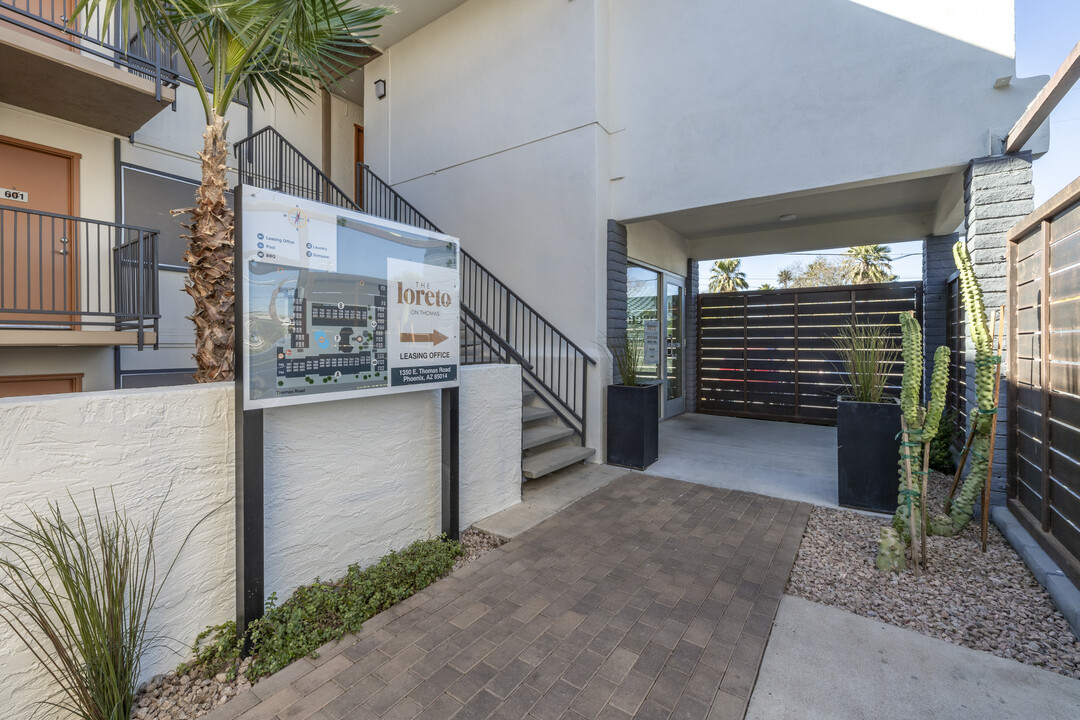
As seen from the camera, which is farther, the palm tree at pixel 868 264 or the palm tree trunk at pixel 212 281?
the palm tree at pixel 868 264

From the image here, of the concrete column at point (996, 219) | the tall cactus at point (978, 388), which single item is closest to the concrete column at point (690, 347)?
the concrete column at point (996, 219)

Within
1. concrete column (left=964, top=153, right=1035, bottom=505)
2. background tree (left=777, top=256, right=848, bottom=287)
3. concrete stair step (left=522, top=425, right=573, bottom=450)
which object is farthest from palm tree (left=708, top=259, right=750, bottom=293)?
concrete stair step (left=522, top=425, right=573, bottom=450)

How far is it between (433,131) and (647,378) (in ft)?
15.1

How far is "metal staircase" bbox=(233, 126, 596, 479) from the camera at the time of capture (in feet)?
15.1

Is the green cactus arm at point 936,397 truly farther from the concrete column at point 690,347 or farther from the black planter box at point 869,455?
the concrete column at point 690,347

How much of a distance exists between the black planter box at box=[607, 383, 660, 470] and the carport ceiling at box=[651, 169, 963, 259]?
1.95m

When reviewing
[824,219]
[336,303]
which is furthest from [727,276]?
[336,303]

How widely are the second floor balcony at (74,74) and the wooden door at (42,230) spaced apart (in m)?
0.46

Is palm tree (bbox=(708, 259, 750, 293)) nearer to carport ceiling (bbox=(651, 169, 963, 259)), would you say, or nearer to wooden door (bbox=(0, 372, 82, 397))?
carport ceiling (bbox=(651, 169, 963, 259))

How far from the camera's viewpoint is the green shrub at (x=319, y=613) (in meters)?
1.98

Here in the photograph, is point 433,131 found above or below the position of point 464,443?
above

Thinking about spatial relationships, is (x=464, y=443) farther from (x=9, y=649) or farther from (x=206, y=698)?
(x=9, y=649)

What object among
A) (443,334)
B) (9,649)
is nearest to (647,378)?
(443,334)

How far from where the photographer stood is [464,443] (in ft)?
10.8
